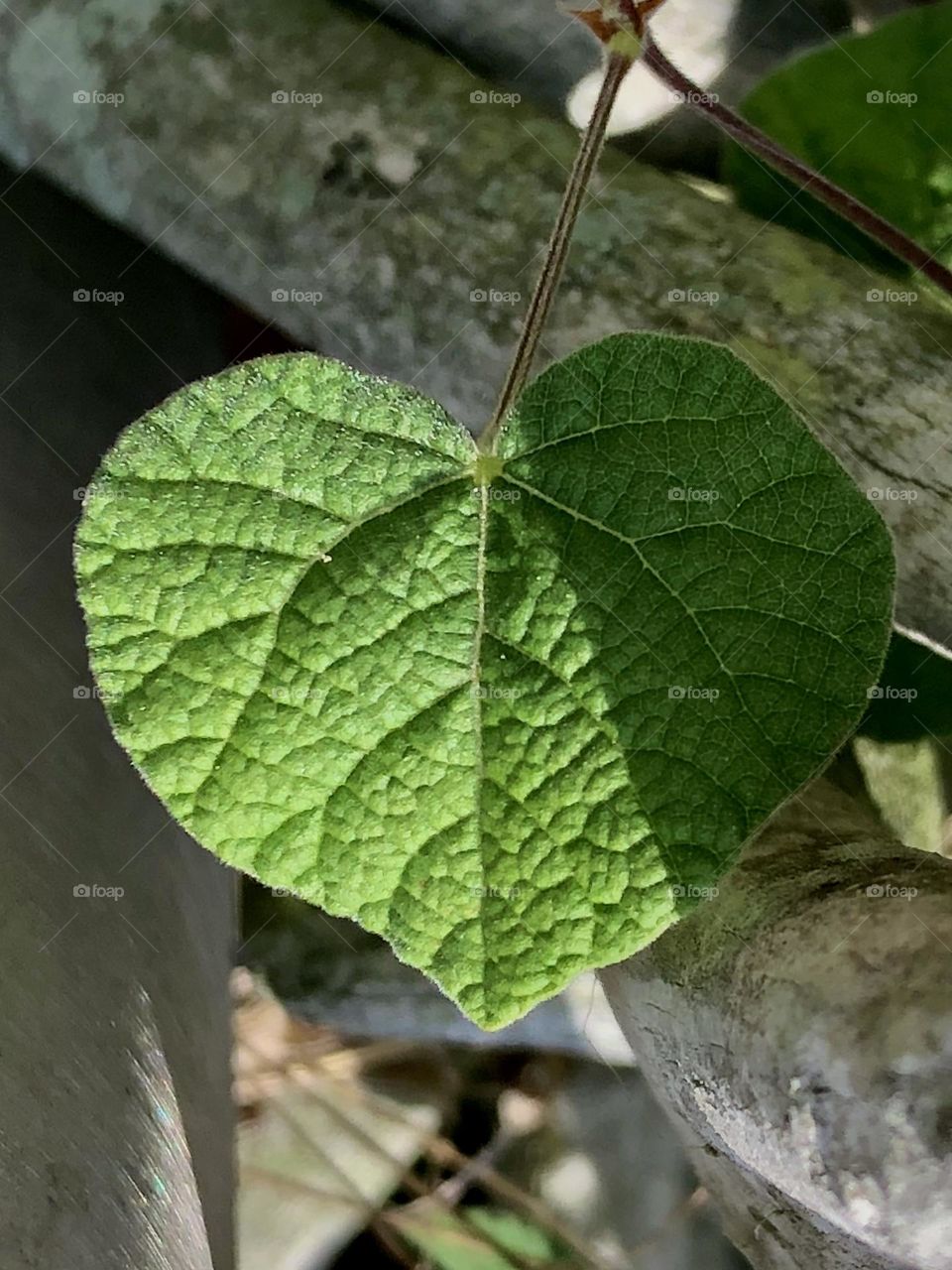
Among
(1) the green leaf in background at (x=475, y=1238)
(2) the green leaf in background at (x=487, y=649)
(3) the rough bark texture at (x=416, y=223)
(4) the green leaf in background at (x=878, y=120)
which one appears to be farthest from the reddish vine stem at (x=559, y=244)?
(1) the green leaf in background at (x=475, y=1238)

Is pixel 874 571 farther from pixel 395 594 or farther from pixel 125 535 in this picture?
pixel 125 535

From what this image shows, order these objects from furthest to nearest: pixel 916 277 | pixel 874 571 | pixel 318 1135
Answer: pixel 318 1135 → pixel 916 277 → pixel 874 571

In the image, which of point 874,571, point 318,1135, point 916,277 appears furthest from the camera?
point 318,1135

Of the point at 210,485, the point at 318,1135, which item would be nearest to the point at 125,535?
the point at 210,485

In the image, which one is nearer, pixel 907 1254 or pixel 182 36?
pixel 907 1254

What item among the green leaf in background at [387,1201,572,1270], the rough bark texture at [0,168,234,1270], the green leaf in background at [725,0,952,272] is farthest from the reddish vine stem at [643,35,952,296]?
the green leaf in background at [387,1201,572,1270]

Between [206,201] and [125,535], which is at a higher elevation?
[206,201]

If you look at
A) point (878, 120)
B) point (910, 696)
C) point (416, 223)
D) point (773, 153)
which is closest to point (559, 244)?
point (773, 153)

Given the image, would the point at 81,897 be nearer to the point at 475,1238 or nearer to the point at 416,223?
the point at 416,223

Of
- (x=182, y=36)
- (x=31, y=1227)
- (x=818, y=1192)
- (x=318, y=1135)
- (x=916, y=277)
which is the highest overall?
(x=916, y=277)
